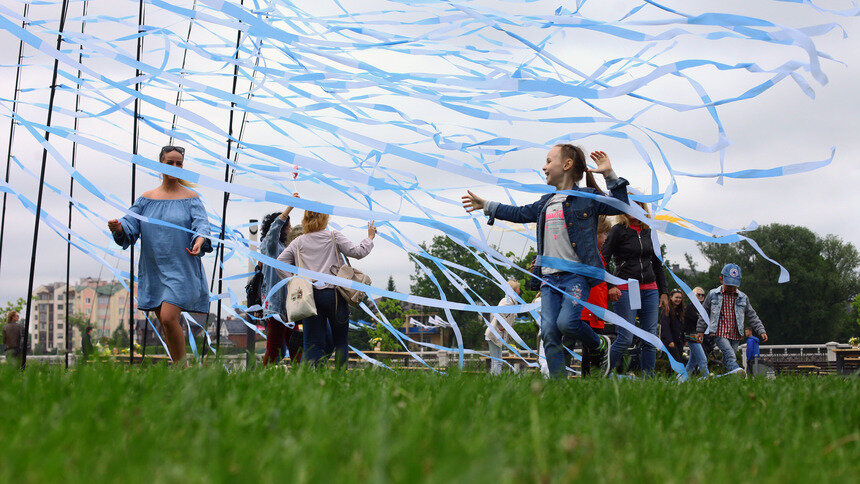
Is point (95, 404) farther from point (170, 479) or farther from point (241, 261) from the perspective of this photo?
point (241, 261)

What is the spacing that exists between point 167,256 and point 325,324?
1579 millimetres

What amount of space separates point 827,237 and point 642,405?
65.8 metres

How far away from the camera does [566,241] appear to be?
5125 millimetres

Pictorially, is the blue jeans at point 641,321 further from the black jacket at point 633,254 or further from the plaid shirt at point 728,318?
the plaid shirt at point 728,318

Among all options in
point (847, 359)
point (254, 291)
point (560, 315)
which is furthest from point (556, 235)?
point (847, 359)

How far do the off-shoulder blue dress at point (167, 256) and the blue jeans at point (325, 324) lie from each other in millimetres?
1028

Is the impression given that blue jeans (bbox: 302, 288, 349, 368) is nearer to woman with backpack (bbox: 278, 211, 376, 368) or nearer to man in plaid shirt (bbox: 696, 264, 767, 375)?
woman with backpack (bbox: 278, 211, 376, 368)

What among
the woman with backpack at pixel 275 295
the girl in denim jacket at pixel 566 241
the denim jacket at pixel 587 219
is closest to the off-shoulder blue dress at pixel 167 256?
the woman with backpack at pixel 275 295

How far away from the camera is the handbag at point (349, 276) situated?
6242 mm

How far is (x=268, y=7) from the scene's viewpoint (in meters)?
4.94

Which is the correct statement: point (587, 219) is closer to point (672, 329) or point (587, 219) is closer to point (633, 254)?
point (633, 254)

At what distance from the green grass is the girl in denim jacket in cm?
210

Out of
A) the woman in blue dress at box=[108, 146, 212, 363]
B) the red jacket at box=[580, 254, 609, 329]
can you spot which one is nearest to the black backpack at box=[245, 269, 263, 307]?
the woman in blue dress at box=[108, 146, 212, 363]

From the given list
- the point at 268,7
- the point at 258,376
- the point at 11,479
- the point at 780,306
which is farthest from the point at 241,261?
the point at 780,306
